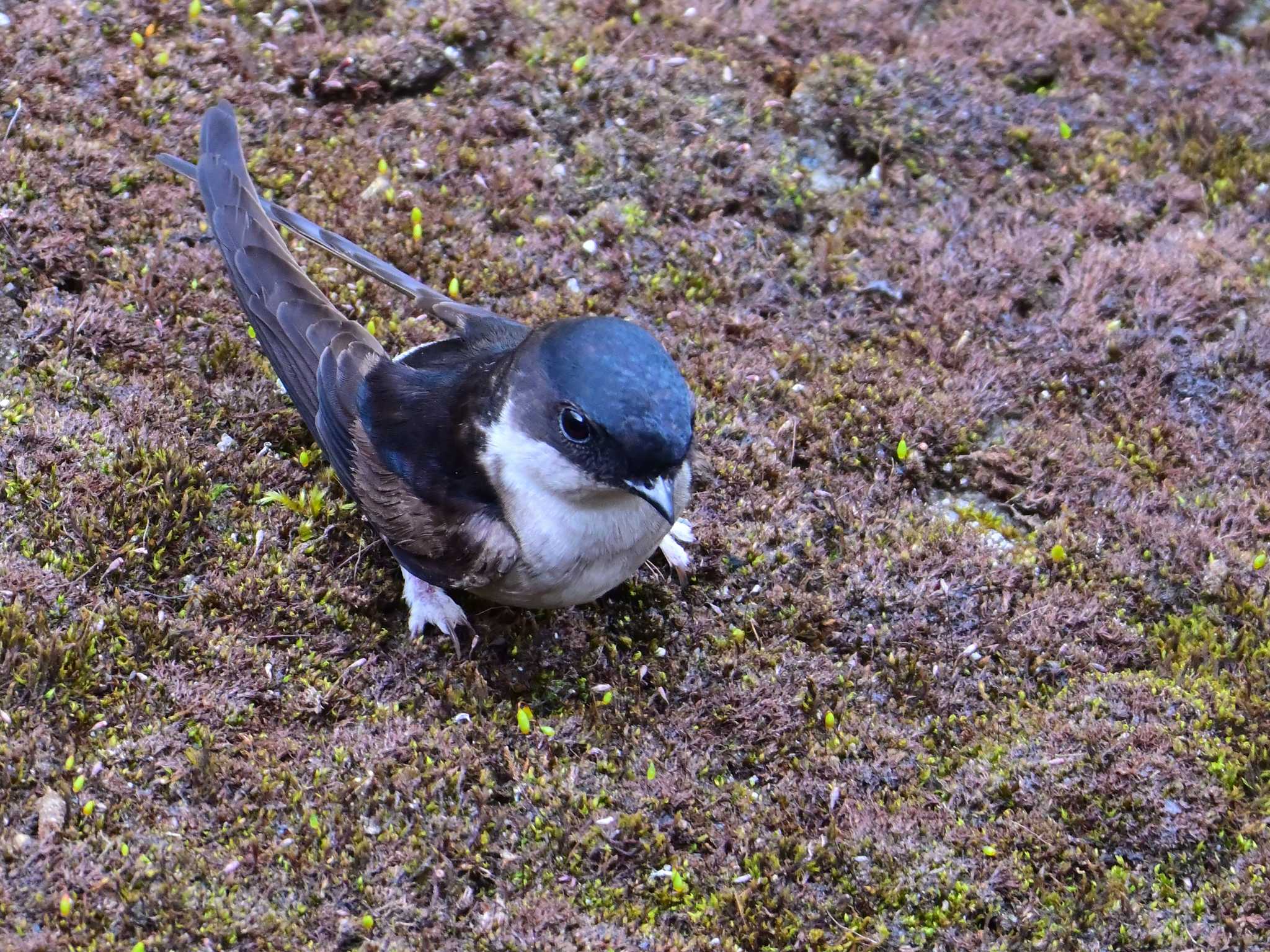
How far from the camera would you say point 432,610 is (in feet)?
16.4

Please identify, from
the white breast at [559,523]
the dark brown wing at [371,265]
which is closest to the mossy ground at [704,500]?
the dark brown wing at [371,265]

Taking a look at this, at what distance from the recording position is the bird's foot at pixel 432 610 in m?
4.97

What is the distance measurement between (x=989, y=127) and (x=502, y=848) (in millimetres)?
5362

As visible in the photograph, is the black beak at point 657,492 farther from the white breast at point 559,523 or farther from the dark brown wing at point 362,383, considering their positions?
the dark brown wing at point 362,383

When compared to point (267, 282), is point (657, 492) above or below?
above

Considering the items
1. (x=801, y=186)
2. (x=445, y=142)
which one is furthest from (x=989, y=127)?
(x=445, y=142)

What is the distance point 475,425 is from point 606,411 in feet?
2.81

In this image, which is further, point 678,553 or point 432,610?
point 678,553

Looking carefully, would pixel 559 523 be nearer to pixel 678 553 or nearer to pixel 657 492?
pixel 657 492

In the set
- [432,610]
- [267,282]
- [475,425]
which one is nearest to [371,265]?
[267,282]

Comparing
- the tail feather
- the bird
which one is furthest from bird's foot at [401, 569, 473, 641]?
the tail feather

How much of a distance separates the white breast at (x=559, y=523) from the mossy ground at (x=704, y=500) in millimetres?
493

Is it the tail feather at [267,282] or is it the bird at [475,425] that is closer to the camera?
the bird at [475,425]

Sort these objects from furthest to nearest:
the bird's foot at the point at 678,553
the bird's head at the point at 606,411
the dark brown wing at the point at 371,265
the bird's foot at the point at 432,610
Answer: the dark brown wing at the point at 371,265
the bird's foot at the point at 678,553
the bird's foot at the point at 432,610
the bird's head at the point at 606,411
